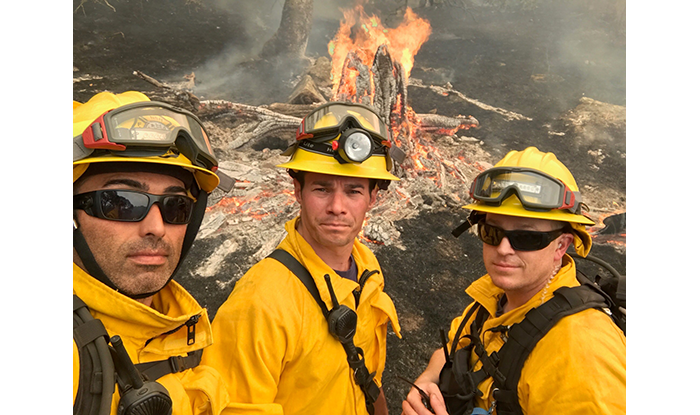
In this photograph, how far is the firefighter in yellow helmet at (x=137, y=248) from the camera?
141cm

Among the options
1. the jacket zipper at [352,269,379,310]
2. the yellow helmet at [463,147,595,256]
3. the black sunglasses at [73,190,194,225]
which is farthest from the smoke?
the black sunglasses at [73,190,194,225]

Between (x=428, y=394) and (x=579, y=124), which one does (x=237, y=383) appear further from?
(x=579, y=124)

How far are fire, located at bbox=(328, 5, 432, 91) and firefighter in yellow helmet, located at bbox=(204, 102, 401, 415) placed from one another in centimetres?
696

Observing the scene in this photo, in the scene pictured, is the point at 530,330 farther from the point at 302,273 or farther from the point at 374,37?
the point at 374,37

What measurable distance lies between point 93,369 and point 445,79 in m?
9.89

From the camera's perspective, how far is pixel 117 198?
155 cm

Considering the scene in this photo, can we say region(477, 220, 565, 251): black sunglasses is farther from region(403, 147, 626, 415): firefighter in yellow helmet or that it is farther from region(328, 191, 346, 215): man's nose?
region(328, 191, 346, 215): man's nose

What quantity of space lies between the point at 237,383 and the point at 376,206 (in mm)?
5272

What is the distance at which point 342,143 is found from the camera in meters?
2.47

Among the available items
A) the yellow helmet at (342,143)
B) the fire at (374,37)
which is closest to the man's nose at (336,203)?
the yellow helmet at (342,143)

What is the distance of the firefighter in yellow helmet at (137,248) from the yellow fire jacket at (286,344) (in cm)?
32

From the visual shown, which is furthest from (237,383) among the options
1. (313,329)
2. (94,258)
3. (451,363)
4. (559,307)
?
(559,307)

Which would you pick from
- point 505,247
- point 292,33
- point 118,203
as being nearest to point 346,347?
point 505,247

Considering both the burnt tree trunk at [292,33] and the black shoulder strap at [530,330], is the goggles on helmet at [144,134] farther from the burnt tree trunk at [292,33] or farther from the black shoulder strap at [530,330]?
the burnt tree trunk at [292,33]
